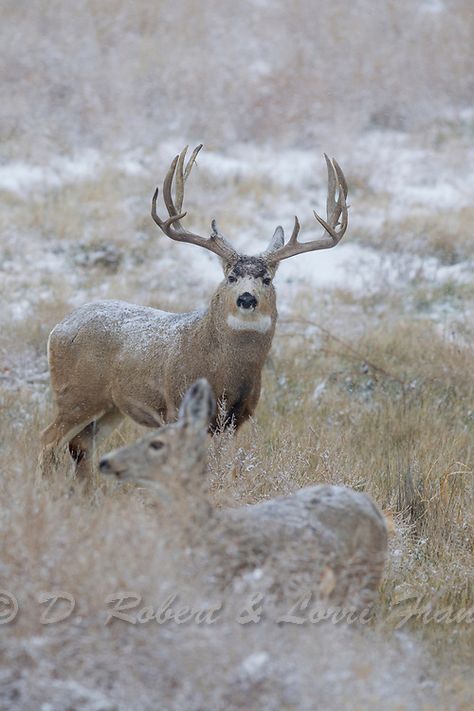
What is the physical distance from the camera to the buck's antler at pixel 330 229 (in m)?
6.75

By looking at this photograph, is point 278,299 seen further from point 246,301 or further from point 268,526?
point 268,526

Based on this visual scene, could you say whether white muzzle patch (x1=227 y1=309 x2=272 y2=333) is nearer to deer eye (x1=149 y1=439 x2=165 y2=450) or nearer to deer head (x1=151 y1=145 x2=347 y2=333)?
deer head (x1=151 y1=145 x2=347 y2=333)

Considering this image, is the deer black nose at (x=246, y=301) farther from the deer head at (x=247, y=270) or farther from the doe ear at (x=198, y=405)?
the doe ear at (x=198, y=405)

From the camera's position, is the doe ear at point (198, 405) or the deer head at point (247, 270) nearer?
the doe ear at point (198, 405)

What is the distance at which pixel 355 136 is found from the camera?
16.9 m

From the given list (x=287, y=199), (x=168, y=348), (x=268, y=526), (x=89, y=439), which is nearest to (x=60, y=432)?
(x=89, y=439)

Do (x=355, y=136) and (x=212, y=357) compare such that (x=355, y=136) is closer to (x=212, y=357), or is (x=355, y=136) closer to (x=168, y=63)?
(x=168, y=63)

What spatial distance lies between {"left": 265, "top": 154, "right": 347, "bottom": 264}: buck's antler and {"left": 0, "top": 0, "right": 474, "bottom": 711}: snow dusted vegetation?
1.06 metres

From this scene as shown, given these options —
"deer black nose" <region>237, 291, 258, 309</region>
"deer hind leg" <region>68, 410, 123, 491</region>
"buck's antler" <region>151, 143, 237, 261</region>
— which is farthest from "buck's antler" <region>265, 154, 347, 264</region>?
"deer hind leg" <region>68, 410, 123, 491</region>

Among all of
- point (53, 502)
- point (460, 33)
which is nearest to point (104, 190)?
point (460, 33)

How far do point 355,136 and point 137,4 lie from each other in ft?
19.2

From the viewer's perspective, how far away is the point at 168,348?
6750mm

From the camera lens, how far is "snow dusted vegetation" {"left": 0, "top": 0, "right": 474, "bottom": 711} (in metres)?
3.67

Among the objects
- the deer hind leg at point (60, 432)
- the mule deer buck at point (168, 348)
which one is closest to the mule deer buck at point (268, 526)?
the mule deer buck at point (168, 348)
